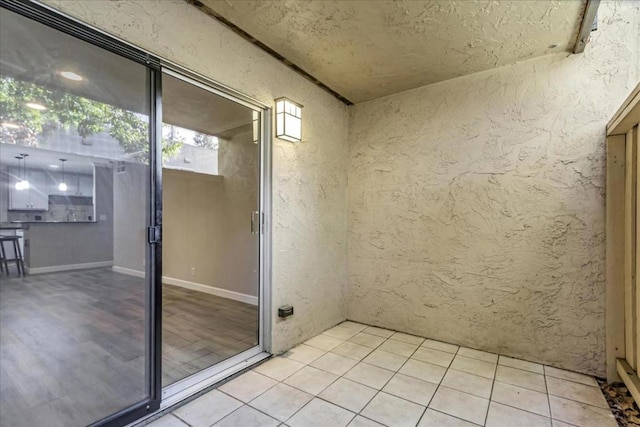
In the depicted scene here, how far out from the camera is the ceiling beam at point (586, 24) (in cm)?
185

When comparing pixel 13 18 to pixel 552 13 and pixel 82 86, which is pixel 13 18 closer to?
pixel 82 86

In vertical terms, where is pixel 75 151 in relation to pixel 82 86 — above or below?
below

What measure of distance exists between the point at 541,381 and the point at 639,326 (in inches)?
28.1

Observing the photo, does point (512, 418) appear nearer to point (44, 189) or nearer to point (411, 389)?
point (411, 389)

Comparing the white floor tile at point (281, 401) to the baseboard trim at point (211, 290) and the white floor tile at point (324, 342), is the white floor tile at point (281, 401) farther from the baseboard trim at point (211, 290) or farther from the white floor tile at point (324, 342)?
the baseboard trim at point (211, 290)

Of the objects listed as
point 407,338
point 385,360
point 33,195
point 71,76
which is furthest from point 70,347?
point 407,338

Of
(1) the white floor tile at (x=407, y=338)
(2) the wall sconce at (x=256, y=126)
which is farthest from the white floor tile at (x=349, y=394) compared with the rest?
(2) the wall sconce at (x=256, y=126)

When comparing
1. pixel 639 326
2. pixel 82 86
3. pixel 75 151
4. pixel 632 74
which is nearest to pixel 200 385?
pixel 75 151

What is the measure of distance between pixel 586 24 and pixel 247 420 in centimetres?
328

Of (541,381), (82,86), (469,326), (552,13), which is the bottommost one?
(541,381)

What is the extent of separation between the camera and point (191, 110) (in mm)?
2629

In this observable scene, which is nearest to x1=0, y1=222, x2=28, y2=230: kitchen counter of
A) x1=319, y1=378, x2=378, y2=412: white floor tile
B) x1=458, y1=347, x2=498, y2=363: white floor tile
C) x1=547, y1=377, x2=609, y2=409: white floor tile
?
x1=319, y1=378, x2=378, y2=412: white floor tile

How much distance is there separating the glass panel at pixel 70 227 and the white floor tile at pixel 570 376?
9.30ft

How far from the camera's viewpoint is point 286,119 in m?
2.53
